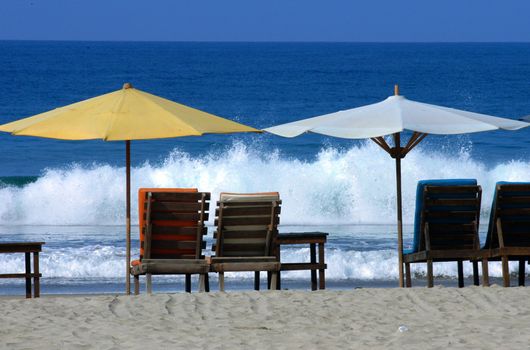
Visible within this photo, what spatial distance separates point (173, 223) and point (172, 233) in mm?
83

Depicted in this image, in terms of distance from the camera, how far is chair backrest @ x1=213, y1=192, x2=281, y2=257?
8.86 m

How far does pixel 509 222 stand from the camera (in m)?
9.20

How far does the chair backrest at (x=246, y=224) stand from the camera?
8859mm

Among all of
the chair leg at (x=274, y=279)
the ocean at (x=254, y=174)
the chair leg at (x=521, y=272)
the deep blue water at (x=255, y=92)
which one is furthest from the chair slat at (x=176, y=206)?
the deep blue water at (x=255, y=92)

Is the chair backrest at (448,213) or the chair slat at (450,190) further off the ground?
the chair slat at (450,190)

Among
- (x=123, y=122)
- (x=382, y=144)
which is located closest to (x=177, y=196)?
(x=123, y=122)

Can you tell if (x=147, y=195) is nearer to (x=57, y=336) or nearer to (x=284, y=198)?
(x=57, y=336)

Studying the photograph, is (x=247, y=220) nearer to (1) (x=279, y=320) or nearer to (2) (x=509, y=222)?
(1) (x=279, y=320)

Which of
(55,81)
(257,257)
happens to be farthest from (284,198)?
(55,81)

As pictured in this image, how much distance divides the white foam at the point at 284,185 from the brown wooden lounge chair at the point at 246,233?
9.96 metres

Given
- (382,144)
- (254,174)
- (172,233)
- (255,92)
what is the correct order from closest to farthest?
(172,233) < (382,144) < (254,174) < (255,92)

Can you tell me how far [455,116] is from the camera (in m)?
8.93

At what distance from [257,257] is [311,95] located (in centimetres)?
4002

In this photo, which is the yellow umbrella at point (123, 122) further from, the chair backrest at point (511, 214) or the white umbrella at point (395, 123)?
the chair backrest at point (511, 214)
